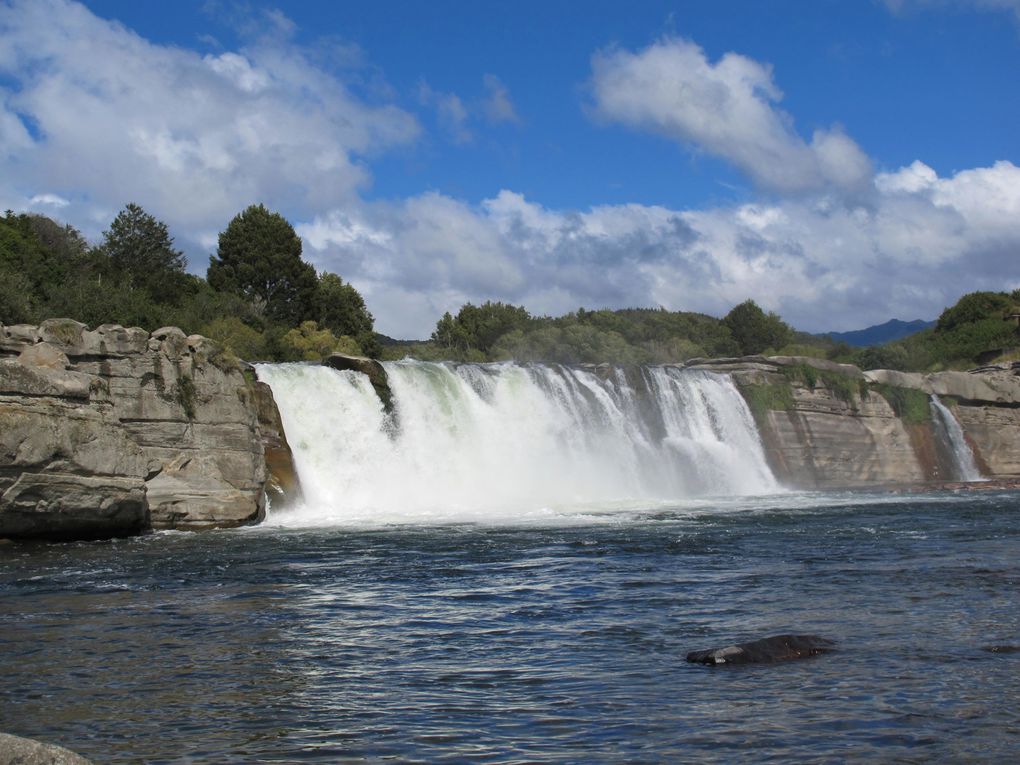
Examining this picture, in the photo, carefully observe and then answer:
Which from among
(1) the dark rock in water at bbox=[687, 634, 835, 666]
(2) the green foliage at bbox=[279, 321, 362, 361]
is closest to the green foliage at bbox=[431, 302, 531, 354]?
(2) the green foliage at bbox=[279, 321, 362, 361]

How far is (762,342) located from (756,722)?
97.4 metres

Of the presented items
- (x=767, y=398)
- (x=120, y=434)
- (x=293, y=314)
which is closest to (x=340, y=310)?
(x=293, y=314)

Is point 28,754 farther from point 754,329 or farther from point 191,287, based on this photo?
point 754,329

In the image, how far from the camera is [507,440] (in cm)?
3366

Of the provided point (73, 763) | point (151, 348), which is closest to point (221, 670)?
point (73, 763)

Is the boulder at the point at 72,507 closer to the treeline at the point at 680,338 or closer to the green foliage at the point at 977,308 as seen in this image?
the treeline at the point at 680,338

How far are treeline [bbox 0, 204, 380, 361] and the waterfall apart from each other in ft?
94.0

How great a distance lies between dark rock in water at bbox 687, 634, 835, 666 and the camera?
9.12 meters

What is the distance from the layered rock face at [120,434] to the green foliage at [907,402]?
31910 mm

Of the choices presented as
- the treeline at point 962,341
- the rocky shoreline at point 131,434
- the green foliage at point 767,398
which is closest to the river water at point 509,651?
the rocky shoreline at point 131,434

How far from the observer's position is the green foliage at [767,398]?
1681 inches

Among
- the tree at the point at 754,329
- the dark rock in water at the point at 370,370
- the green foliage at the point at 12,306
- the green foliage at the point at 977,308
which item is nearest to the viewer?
the green foliage at the point at 12,306

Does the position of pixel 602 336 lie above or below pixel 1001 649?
above

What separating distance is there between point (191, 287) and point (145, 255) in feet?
15.5
